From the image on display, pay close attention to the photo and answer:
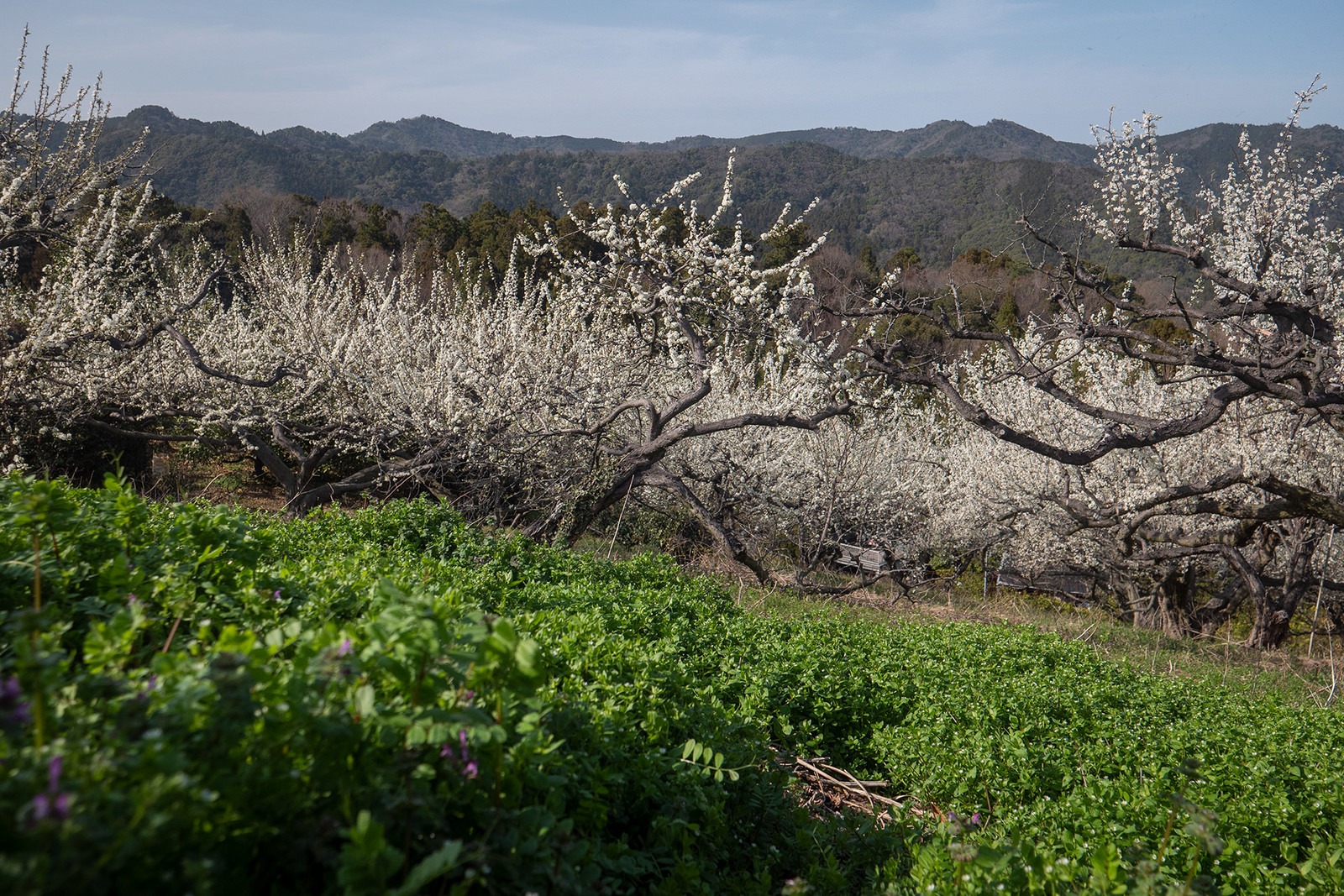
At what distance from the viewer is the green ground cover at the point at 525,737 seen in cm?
107

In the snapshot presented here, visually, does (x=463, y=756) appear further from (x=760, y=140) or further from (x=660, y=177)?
(x=760, y=140)

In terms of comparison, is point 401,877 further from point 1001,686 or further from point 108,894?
point 1001,686

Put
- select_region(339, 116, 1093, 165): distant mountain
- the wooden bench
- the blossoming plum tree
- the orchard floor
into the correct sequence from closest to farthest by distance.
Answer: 1. the blossoming plum tree
2. the orchard floor
3. the wooden bench
4. select_region(339, 116, 1093, 165): distant mountain

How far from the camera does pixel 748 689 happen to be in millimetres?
3510

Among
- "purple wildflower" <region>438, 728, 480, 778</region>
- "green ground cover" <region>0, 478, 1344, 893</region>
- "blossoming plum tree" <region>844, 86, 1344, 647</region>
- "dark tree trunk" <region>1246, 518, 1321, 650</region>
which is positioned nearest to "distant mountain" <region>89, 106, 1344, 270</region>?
"blossoming plum tree" <region>844, 86, 1344, 647</region>

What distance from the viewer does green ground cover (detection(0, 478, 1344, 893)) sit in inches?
42.0

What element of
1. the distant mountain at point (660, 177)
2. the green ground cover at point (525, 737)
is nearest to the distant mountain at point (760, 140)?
the distant mountain at point (660, 177)

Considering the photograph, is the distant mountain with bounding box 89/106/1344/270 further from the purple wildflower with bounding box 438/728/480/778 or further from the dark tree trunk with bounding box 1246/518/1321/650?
the purple wildflower with bounding box 438/728/480/778

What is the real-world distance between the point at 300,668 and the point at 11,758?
16.1 inches

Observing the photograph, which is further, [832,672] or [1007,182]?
[1007,182]

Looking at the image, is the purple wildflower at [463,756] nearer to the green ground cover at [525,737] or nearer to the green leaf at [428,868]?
the green ground cover at [525,737]

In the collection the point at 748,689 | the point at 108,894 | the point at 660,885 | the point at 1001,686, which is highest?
the point at 108,894

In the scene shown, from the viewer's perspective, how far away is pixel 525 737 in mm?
1597

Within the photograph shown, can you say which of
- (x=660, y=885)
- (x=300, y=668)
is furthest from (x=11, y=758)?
(x=660, y=885)
